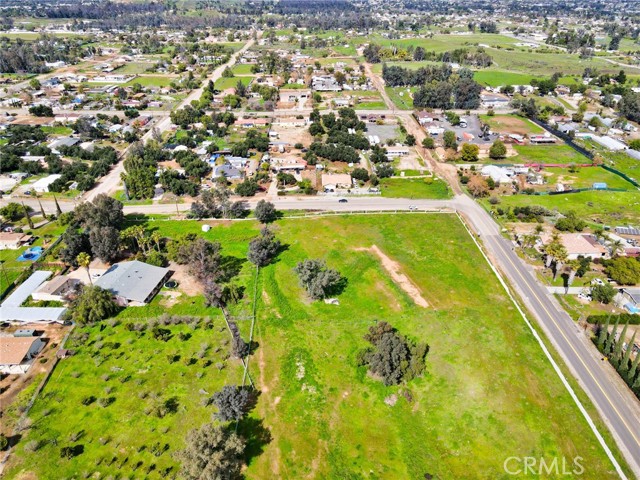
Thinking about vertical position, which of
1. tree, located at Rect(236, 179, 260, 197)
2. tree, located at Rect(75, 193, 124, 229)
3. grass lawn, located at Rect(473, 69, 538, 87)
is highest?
grass lawn, located at Rect(473, 69, 538, 87)

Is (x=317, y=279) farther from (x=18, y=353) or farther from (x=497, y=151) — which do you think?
(x=497, y=151)

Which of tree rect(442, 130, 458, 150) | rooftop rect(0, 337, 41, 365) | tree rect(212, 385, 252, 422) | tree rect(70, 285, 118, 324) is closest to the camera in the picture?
tree rect(212, 385, 252, 422)

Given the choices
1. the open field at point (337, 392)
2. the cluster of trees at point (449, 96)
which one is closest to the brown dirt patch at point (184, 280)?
the open field at point (337, 392)

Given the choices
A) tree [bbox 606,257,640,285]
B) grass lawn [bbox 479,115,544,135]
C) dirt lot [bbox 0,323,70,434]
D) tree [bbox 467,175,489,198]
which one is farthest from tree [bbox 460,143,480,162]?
dirt lot [bbox 0,323,70,434]

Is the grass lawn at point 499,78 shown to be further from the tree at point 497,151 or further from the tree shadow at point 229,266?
the tree shadow at point 229,266

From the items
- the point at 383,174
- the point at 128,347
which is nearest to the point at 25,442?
the point at 128,347

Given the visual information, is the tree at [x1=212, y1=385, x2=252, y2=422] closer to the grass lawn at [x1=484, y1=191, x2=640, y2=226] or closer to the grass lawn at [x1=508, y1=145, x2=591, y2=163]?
the grass lawn at [x1=484, y1=191, x2=640, y2=226]
